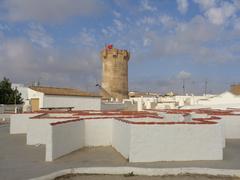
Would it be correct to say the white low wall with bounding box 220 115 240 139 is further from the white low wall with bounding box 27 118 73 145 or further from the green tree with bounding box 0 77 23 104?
the green tree with bounding box 0 77 23 104

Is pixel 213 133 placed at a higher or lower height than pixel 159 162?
higher

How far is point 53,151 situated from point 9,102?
38.7m

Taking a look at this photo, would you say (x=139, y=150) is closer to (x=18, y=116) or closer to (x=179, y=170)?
(x=179, y=170)

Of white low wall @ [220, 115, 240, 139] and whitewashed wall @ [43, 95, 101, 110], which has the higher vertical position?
whitewashed wall @ [43, 95, 101, 110]

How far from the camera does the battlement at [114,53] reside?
71.9 meters

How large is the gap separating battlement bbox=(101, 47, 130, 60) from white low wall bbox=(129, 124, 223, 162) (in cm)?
6003

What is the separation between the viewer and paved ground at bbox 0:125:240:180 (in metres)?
10.4

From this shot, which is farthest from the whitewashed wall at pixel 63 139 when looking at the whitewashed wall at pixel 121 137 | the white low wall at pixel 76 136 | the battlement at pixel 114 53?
the battlement at pixel 114 53

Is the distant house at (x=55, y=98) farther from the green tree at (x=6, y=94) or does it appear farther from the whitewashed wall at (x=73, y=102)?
the green tree at (x=6, y=94)

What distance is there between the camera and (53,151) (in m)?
12.3

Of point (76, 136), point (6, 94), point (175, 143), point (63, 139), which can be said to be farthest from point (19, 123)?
point (6, 94)

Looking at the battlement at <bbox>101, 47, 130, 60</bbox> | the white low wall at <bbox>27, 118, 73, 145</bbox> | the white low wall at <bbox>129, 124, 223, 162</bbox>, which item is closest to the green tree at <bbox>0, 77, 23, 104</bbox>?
the battlement at <bbox>101, 47, 130, 60</bbox>

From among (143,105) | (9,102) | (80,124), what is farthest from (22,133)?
(9,102)

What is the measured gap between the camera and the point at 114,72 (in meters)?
72.4
